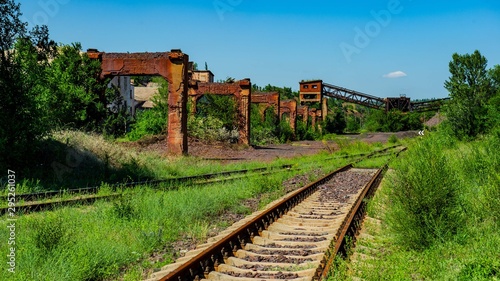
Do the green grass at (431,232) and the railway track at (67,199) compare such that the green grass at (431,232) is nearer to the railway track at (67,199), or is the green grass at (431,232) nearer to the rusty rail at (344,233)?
the rusty rail at (344,233)

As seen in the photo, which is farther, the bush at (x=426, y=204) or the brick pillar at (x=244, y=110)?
the brick pillar at (x=244, y=110)

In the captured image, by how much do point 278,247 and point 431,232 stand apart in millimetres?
2244

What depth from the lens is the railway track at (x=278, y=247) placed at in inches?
223

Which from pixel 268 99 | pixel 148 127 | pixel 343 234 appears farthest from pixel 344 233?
pixel 268 99

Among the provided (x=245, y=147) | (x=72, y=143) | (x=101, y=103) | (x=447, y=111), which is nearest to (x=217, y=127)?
(x=245, y=147)

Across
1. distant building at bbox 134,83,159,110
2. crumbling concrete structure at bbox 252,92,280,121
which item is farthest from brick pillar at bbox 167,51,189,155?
distant building at bbox 134,83,159,110

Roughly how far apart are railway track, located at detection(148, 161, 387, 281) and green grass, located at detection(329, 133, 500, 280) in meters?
0.43

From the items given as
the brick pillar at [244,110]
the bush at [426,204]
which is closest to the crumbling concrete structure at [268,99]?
the brick pillar at [244,110]

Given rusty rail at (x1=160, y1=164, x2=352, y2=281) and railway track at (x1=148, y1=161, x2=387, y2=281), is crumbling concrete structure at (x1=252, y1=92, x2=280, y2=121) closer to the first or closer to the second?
railway track at (x1=148, y1=161, x2=387, y2=281)

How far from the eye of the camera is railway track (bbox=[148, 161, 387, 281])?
5660mm

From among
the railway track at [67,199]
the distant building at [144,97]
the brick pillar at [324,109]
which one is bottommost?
the railway track at [67,199]

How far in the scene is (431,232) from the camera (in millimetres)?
7184

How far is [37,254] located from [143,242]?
1558 millimetres

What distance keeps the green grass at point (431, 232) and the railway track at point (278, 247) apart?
1.41 feet
